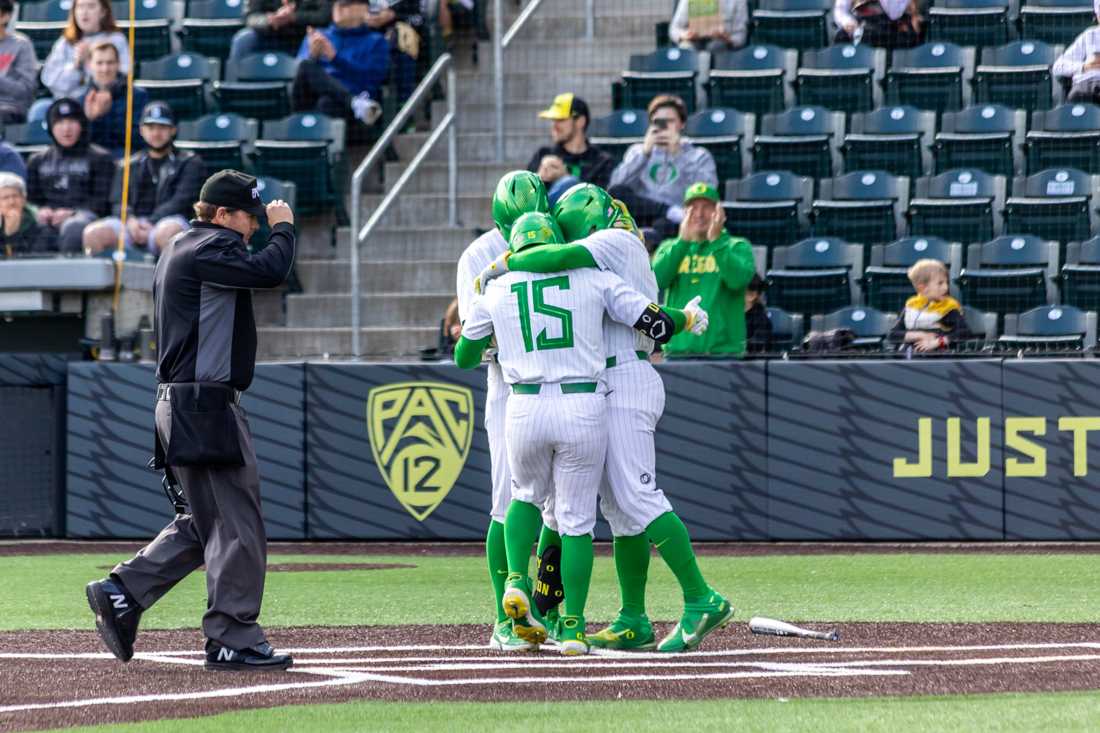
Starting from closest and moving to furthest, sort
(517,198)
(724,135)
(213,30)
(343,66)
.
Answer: (517,198), (724,135), (343,66), (213,30)

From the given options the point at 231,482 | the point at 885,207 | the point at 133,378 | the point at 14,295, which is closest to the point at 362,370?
the point at 133,378

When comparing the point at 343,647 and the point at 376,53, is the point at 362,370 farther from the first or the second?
the point at 343,647

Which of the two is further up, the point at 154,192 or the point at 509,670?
the point at 154,192

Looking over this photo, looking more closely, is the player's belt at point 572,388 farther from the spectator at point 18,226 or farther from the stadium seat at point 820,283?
the spectator at point 18,226

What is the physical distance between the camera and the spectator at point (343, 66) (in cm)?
1664

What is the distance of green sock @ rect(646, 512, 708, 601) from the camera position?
738 centimetres

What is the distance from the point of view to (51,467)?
1374 centimetres

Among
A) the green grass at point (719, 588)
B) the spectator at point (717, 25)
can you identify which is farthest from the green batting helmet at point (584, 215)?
the spectator at point (717, 25)

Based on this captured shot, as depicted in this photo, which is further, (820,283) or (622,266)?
(820,283)

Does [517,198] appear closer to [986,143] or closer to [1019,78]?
[986,143]

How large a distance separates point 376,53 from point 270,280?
33.4ft

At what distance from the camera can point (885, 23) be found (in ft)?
52.5

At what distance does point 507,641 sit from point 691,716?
1964 millimetres

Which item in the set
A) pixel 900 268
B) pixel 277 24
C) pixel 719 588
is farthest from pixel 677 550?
pixel 277 24
